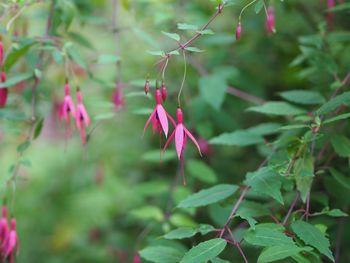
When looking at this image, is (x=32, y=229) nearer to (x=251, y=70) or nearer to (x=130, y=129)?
(x=130, y=129)

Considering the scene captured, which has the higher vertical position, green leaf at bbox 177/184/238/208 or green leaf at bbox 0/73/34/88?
green leaf at bbox 0/73/34/88

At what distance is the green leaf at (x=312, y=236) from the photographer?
814mm

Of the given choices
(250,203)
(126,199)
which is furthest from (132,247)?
(250,203)

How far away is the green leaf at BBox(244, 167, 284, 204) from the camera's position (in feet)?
2.98

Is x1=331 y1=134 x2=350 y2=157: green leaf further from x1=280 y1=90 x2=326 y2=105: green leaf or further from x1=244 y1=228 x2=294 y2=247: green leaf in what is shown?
x1=244 y1=228 x2=294 y2=247: green leaf

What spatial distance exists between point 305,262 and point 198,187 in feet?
2.95

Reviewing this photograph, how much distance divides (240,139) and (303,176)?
0.95 feet

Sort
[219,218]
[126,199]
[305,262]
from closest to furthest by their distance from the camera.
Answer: [305,262]
[219,218]
[126,199]

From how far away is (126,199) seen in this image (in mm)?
2012

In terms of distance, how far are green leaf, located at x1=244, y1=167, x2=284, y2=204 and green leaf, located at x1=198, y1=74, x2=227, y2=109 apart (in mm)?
493

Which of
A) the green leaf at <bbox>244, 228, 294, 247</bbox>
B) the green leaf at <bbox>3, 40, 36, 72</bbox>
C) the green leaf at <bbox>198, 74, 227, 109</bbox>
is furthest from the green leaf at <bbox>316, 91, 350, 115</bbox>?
the green leaf at <bbox>3, 40, 36, 72</bbox>

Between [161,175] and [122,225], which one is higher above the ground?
[161,175]

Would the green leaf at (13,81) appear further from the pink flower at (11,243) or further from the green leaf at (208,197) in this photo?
the green leaf at (208,197)

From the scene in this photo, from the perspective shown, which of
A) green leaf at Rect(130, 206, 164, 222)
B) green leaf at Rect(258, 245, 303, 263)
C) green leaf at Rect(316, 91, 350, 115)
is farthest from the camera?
green leaf at Rect(130, 206, 164, 222)
